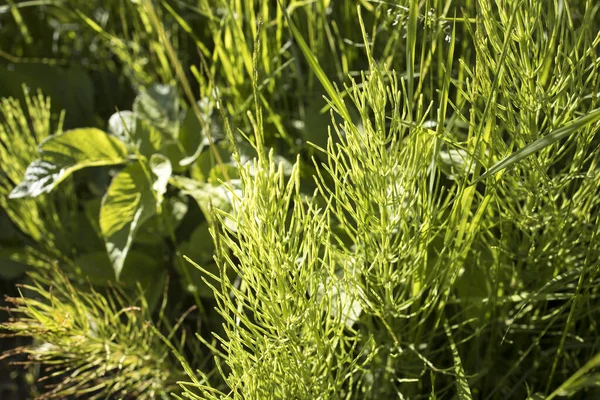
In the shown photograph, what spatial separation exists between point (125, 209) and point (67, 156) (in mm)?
105

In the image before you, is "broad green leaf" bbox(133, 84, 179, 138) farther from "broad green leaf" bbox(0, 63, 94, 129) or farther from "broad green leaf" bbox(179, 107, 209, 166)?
"broad green leaf" bbox(0, 63, 94, 129)

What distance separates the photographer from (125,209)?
2.61ft

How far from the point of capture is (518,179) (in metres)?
0.60

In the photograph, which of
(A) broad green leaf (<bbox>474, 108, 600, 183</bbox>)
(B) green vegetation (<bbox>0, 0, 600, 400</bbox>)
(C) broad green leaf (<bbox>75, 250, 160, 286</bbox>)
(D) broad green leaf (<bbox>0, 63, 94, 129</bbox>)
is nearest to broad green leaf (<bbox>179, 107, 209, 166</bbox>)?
(B) green vegetation (<bbox>0, 0, 600, 400</bbox>)

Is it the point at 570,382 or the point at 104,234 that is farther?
the point at 104,234

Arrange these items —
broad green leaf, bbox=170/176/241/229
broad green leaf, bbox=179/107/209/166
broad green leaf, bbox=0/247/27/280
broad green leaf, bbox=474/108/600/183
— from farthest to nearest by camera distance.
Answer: broad green leaf, bbox=0/247/27/280 < broad green leaf, bbox=179/107/209/166 < broad green leaf, bbox=170/176/241/229 < broad green leaf, bbox=474/108/600/183

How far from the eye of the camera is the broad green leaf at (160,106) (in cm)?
90

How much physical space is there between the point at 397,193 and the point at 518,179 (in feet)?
0.45

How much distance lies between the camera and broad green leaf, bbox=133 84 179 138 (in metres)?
0.90

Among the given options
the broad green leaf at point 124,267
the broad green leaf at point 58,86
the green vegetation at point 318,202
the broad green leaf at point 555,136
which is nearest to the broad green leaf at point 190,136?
the green vegetation at point 318,202

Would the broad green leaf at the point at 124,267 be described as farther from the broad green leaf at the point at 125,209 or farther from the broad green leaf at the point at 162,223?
the broad green leaf at the point at 125,209

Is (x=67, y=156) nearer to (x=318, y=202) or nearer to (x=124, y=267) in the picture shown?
(x=124, y=267)

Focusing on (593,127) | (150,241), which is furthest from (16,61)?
(593,127)

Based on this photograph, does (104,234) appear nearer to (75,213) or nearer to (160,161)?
(160,161)
